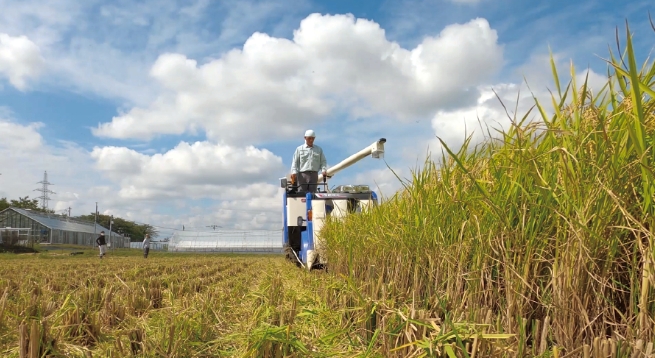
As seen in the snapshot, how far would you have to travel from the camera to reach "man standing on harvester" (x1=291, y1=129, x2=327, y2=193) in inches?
328

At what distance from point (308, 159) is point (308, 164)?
0.30ft

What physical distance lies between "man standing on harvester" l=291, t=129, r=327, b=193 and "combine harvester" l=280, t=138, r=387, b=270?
0.20 metres

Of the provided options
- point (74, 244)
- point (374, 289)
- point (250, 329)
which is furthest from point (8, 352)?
point (74, 244)

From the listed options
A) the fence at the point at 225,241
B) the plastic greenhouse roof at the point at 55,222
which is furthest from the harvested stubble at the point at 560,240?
the plastic greenhouse roof at the point at 55,222

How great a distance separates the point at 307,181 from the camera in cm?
848

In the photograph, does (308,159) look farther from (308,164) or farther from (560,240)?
(560,240)

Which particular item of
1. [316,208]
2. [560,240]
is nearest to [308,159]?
[316,208]

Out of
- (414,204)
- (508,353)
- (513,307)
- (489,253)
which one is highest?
(414,204)

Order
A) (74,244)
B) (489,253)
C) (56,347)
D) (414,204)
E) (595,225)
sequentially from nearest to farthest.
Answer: (595,225), (489,253), (56,347), (414,204), (74,244)

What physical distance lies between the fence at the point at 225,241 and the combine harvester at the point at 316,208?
3900 centimetres

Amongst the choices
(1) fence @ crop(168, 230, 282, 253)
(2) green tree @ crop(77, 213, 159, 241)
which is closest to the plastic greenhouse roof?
(1) fence @ crop(168, 230, 282, 253)

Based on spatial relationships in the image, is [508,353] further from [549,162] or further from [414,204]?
[414,204]

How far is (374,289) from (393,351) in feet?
2.59

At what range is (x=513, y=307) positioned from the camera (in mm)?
1907
